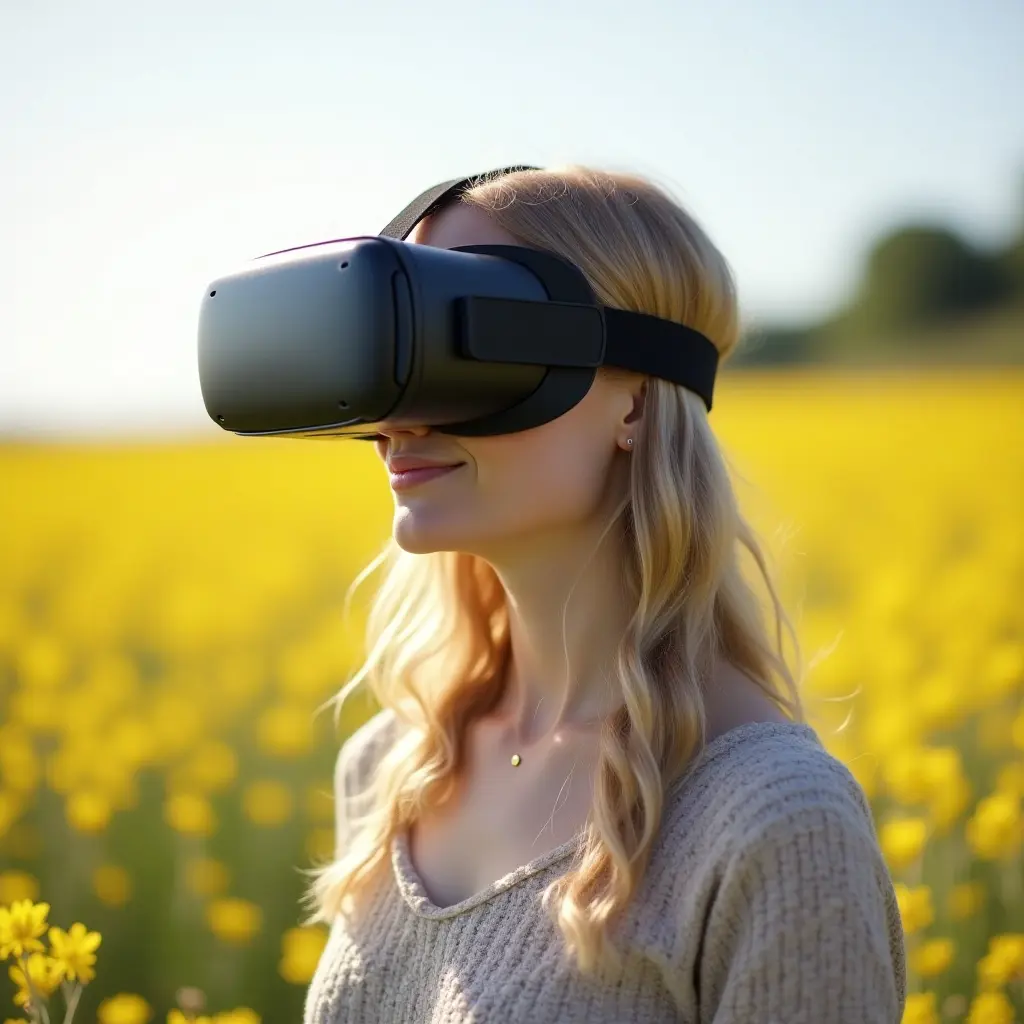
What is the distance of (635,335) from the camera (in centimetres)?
183

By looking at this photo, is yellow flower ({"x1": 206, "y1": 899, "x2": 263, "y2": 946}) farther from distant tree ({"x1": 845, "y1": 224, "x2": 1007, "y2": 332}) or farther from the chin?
distant tree ({"x1": 845, "y1": 224, "x2": 1007, "y2": 332})

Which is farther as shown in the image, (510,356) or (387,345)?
(510,356)

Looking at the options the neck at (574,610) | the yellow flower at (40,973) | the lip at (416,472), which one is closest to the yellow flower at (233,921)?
the yellow flower at (40,973)

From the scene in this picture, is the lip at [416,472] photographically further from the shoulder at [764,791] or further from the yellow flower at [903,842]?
the yellow flower at [903,842]

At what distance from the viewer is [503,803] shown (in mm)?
1908

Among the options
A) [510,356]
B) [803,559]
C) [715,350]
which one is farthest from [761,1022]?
[803,559]

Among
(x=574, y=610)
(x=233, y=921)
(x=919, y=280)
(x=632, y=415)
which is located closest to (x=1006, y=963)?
(x=574, y=610)

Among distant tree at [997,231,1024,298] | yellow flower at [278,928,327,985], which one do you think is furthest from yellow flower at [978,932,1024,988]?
distant tree at [997,231,1024,298]

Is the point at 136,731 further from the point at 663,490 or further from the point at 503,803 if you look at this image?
the point at 663,490

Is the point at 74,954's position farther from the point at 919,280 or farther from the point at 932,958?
the point at 919,280

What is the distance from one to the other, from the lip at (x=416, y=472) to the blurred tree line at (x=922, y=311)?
14.9m

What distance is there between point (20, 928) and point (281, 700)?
9.72ft

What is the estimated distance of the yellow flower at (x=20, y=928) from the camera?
1849 millimetres

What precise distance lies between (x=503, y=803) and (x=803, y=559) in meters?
4.55
